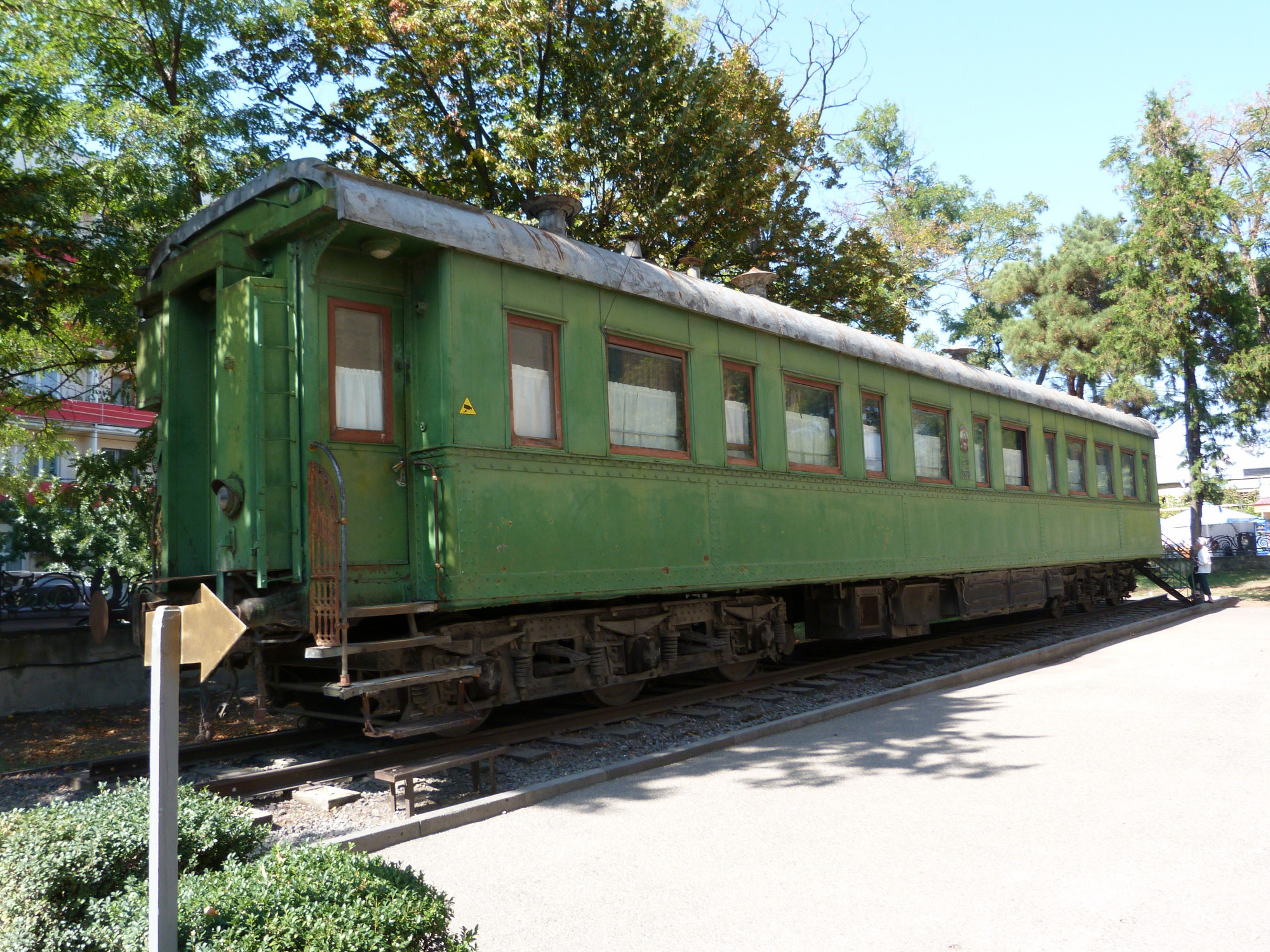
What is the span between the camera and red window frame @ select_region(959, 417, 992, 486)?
38.8ft

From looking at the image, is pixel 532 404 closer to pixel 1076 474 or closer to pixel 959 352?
pixel 959 352

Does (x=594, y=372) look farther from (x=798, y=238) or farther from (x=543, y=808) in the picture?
(x=798, y=238)

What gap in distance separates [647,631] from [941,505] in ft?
16.1

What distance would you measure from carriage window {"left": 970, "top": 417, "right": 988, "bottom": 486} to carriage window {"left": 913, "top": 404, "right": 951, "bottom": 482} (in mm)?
760

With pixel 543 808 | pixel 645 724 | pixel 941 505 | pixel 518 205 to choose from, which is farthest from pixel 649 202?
pixel 543 808

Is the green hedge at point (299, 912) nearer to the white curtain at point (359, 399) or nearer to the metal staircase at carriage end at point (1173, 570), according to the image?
the white curtain at point (359, 399)

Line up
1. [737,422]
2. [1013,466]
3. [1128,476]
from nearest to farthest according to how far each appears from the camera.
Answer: [737,422] < [1013,466] < [1128,476]

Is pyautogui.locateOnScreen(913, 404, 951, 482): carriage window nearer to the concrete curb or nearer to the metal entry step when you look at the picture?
the concrete curb

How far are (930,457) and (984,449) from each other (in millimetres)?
1647

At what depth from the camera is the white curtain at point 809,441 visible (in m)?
8.84

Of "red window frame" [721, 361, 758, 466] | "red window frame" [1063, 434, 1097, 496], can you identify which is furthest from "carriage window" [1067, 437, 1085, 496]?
"red window frame" [721, 361, 758, 466]

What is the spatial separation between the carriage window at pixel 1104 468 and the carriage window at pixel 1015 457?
3042 mm

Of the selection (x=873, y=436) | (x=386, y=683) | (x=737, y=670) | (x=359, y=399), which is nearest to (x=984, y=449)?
(x=873, y=436)

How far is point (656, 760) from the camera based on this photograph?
19.6 ft
